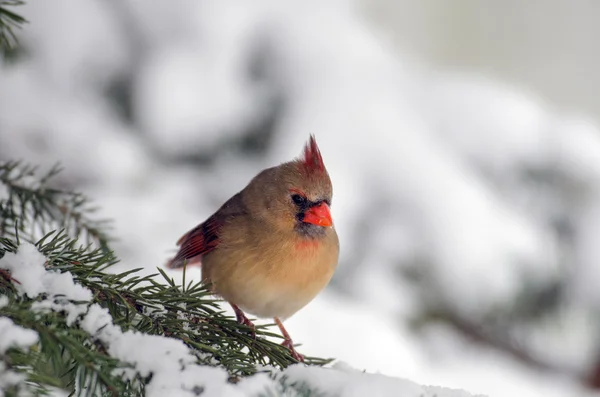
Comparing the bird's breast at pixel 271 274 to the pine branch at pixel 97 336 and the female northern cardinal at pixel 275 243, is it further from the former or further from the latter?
the pine branch at pixel 97 336

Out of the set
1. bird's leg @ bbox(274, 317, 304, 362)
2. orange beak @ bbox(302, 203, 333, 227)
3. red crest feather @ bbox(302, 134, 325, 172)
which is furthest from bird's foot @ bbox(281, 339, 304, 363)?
red crest feather @ bbox(302, 134, 325, 172)

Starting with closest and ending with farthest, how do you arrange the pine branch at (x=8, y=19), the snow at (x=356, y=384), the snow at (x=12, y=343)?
1. the snow at (x=12, y=343)
2. the snow at (x=356, y=384)
3. the pine branch at (x=8, y=19)

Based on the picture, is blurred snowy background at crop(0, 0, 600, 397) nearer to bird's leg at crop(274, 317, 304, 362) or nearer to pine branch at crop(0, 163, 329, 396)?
bird's leg at crop(274, 317, 304, 362)

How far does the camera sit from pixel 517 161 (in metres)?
2.50

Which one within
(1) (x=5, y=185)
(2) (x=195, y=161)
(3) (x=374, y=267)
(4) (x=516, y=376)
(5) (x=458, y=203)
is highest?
(5) (x=458, y=203)

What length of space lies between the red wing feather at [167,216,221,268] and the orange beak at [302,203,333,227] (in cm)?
23

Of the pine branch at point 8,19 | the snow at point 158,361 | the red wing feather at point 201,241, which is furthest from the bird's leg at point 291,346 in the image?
the pine branch at point 8,19

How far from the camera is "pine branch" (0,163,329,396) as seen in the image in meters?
0.80

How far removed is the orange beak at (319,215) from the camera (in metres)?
1.60

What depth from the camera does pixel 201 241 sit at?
168 centimetres

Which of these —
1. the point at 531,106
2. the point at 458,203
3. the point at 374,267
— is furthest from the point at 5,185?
the point at 531,106

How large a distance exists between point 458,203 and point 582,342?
0.65 meters

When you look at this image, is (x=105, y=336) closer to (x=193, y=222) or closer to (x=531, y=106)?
(x=193, y=222)

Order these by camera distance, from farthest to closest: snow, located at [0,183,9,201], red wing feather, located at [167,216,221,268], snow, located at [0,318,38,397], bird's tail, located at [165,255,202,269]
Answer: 1. bird's tail, located at [165,255,202,269]
2. red wing feather, located at [167,216,221,268]
3. snow, located at [0,183,9,201]
4. snow, located at [0,318,38,397]
